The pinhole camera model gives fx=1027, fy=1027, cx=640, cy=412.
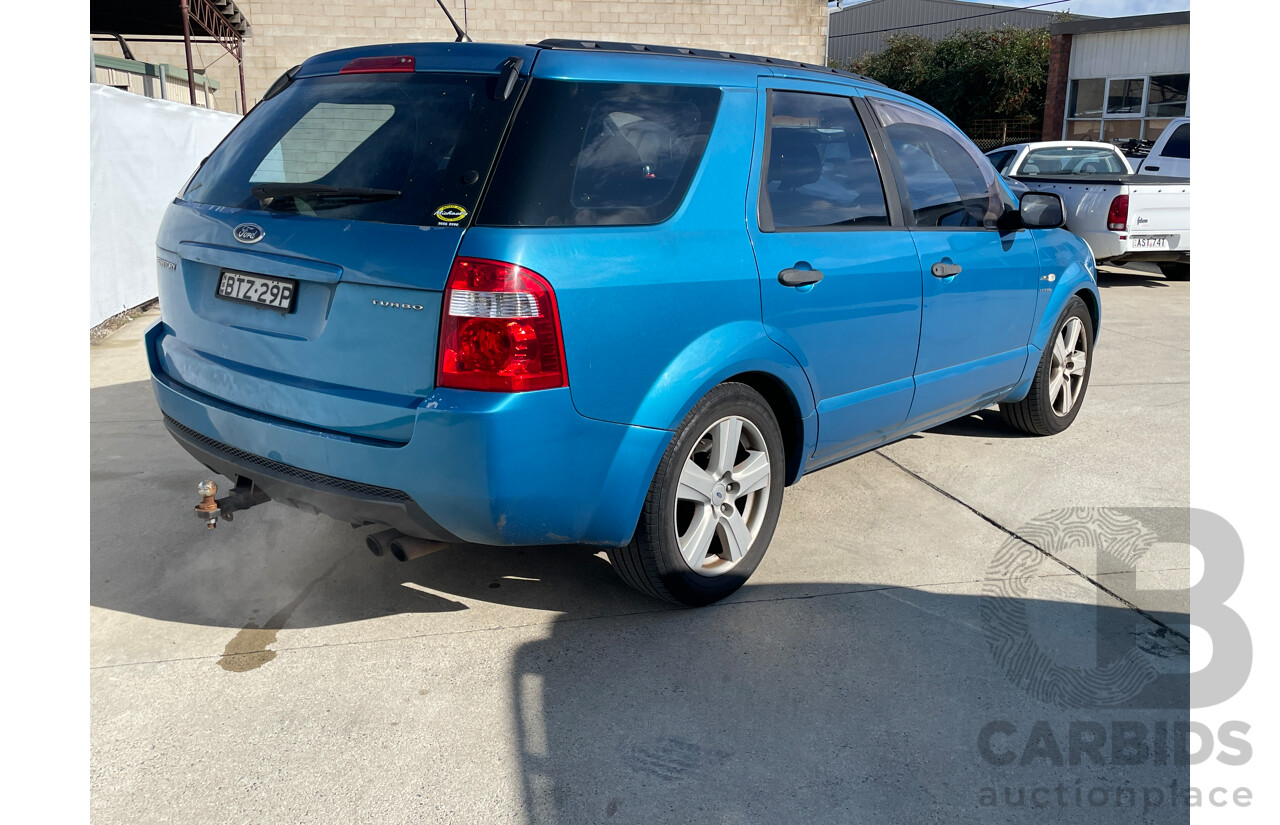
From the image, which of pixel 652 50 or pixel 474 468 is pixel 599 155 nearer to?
pixel 652 50

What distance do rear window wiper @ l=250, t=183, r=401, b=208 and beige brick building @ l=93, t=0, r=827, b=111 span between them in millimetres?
19556

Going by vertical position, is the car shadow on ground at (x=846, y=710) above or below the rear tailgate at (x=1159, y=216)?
below

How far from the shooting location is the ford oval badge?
3137 millimetres

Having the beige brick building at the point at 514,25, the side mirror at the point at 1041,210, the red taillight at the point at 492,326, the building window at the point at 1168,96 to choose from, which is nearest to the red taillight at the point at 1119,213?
the side mirror at the point at 1041,210

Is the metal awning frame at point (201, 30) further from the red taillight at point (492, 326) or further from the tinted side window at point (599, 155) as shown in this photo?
the red taillight at point (492, 326)

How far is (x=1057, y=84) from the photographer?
2628 centimetres

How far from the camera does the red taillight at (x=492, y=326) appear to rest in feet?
9.11

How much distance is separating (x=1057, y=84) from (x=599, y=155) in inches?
1051

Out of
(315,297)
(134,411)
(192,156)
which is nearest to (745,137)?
(315,297)

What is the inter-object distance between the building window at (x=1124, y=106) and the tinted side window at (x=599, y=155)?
72.4ft

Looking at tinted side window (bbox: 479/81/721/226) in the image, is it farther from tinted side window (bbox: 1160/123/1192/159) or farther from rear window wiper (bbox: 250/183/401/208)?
tinted side window (bbox: 1160/123/1192/159)

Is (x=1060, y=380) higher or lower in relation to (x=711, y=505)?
higher

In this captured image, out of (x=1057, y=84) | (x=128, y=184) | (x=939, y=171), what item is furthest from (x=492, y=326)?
(x=1057, y=84)

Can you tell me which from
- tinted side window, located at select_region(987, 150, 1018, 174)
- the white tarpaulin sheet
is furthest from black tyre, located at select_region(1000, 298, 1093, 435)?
tinted side window, located at select_region(987, 150, 1018, 174)
